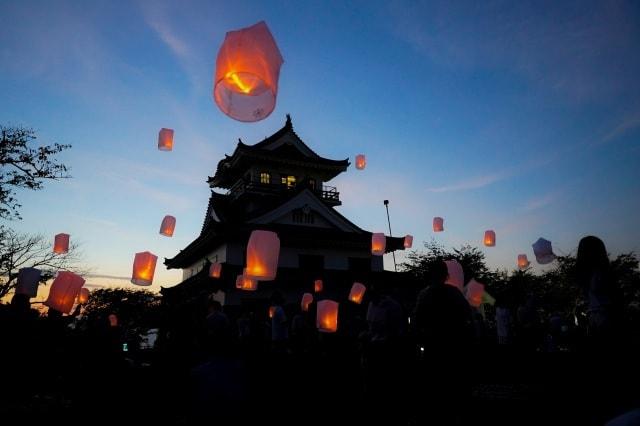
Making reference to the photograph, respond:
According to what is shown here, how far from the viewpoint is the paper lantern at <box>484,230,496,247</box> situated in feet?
39.7

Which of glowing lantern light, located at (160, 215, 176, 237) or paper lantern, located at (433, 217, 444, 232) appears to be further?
paper lantern, located at (433, 217, 444, 232)

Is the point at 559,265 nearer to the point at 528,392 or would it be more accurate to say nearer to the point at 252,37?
the point at 528,392

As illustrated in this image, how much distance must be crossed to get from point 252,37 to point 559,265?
4016cm

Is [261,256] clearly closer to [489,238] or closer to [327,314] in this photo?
[327,314]

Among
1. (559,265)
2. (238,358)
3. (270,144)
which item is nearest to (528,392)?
(238,358)

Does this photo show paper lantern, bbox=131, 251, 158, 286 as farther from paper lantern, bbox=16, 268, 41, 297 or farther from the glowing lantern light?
paper lantern, bbox=16, 268, 41, 297

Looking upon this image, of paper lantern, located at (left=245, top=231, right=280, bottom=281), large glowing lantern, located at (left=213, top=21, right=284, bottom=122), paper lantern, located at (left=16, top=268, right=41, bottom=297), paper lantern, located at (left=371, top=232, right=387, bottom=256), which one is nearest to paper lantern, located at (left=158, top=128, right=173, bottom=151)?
paper lantern, located at (left=245, top=231, right=280, bottom=281)

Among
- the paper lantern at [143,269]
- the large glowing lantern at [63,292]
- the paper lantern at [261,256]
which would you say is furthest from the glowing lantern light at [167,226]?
the paper lantern at [261,256]

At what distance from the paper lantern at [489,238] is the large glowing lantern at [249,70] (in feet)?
34.9

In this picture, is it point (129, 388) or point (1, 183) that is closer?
point (129, 388)

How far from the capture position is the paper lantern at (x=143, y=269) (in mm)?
9195

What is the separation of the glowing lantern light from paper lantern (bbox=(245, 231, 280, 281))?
18.9 feet

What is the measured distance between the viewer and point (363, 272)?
18.9m

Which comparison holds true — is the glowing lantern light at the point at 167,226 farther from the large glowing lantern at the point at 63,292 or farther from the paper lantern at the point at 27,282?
the paper lantern at the point at 27,282
